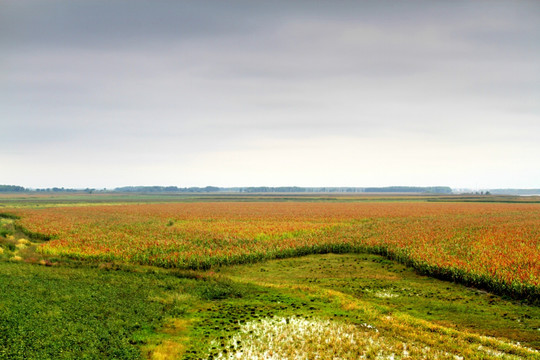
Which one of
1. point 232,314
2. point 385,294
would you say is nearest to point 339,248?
point 385,294

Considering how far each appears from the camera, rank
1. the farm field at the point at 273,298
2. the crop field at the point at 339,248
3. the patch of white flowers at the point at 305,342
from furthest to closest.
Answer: the crop field at the point at 339,248 < the farm field at the point at 273,298 < the patch of white flowers at the point at 305,342

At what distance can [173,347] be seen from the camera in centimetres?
1205

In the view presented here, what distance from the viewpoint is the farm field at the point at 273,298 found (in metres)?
12.0

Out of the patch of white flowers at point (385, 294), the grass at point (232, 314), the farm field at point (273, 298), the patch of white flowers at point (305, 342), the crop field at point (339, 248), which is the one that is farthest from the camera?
the crop field at point (339, 248)

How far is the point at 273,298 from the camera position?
704 inches

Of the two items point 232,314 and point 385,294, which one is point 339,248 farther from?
point 232,314

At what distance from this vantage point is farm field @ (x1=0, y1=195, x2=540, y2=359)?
1195 centimetres

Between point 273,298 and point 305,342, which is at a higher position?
point 305,342

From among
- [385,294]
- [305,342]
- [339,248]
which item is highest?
[305,342]

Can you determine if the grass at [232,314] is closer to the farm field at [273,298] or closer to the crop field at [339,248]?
the farm field at [273,298]

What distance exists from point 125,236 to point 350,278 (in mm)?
25000

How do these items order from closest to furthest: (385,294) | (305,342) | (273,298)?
(305,342), (273,298), (385,294)

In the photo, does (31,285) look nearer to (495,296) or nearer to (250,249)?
(250,249)

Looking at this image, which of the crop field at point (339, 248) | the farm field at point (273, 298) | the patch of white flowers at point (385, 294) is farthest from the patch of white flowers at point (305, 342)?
the crop field at point (339, 248)
